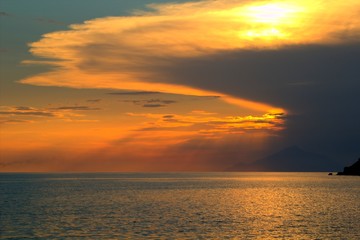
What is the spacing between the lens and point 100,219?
91188mm

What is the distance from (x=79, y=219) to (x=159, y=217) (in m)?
13.6

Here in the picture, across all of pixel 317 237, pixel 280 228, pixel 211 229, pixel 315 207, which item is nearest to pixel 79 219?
pixel 211 229

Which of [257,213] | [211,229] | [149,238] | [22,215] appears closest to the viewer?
[149,238]

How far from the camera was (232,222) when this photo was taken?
8844cm

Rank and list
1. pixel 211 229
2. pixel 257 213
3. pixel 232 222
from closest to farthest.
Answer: pixel 211 229, pixel 232 222, pixel 257 213

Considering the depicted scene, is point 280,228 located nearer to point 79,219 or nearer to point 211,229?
point 211,229

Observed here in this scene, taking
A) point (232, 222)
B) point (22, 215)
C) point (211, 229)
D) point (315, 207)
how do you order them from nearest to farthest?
point (211, 229), point (232, 222), point (22, 215), point (315, 207)

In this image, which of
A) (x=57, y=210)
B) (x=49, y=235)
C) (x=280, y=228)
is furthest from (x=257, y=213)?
(x=49, y=235)

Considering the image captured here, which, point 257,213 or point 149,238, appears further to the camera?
point 257,213

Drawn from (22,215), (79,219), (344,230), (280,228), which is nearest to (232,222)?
(280,228)

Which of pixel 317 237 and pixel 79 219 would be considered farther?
pixel 79 219

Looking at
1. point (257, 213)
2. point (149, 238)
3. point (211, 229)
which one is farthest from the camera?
point (257, 213)

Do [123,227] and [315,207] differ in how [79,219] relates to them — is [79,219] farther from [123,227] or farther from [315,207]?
[315,207]

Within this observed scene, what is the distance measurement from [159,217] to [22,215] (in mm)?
25601
